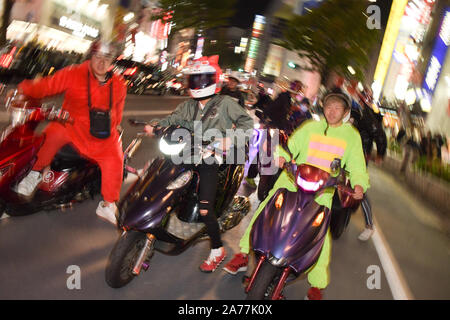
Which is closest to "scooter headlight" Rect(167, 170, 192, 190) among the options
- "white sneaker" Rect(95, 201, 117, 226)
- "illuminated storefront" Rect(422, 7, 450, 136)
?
"white sneaker" Rect(95, 201, 117, 226)

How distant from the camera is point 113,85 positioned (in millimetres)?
4512

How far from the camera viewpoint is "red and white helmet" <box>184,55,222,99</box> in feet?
12.2

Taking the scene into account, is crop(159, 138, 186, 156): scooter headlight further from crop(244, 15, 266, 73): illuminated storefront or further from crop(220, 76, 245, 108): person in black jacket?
crop(244, 15, 266, 73): illuminated storefront

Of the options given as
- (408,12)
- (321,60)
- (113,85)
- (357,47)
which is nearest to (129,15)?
(321,60)

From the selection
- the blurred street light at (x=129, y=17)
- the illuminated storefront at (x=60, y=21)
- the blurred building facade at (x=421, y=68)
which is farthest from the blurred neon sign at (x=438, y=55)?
the blurred street light at (x=129, y=17)

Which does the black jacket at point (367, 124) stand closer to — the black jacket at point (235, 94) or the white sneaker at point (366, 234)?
the white sneaker at point (366, 234)

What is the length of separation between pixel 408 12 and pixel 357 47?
454 cm

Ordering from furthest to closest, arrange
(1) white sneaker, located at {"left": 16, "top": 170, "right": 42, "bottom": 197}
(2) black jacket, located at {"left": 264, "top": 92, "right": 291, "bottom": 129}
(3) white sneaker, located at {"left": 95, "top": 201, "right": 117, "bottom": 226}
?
(2) black jacket, located at {"left": 264, "top": 92, "right": 291, "bottom": 129} → (3) white sneaker, located at {"left": 95, "top": 201, "right": 117, "bottom": 226} → (1) white sneaker, located at {"left": 16, "top": 170, "right": 42, "bottom": 197}

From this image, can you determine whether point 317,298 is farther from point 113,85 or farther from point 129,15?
point 129,15

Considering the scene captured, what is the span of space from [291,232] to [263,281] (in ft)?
1.40

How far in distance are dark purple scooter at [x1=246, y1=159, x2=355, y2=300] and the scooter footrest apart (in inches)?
29.8

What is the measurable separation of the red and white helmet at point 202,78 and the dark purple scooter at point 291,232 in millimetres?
1046

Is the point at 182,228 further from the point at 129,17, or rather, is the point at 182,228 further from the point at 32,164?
the point at 129,17

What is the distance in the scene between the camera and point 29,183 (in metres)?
4.05
